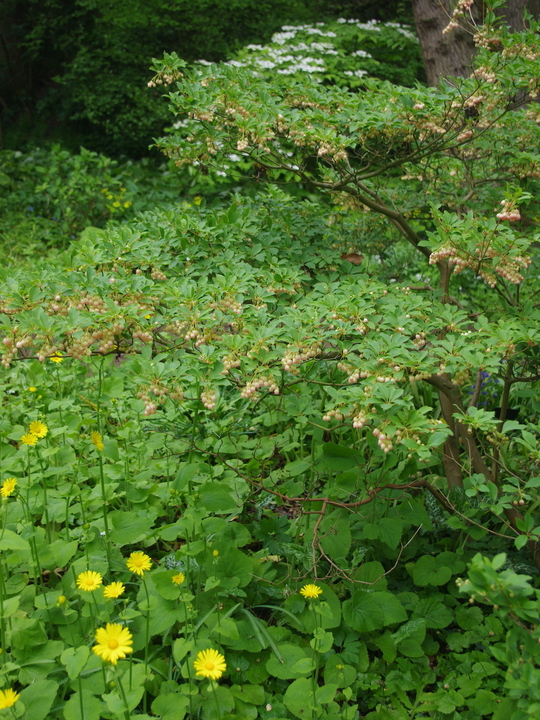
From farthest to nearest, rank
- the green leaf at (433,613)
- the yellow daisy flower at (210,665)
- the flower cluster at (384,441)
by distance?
the green leaf at (433,613), the flower cluster at (384,441), the yellow daisy flower at (210,665)

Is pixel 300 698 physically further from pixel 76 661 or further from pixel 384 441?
pixel 384 441

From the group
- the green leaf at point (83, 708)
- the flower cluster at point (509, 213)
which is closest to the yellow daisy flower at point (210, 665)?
the green leaf at point (83, 708)

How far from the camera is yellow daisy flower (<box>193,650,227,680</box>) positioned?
1490mm

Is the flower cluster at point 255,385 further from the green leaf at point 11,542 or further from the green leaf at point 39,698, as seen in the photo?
the green leaf at point 39,698

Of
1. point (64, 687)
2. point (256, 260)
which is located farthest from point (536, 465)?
point (64, 687)

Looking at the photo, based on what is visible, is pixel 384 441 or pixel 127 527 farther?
pixel 127 527

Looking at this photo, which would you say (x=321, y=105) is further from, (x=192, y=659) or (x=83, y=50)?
(x=83, y=50)

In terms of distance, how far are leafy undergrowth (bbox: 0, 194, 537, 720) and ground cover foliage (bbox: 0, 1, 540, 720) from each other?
10mm

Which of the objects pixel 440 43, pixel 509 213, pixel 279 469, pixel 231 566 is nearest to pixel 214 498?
pixel 231 566

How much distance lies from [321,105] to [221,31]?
22.8ft

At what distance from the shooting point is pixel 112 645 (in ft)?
4.52

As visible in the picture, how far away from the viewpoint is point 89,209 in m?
6.83

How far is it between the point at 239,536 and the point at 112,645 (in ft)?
2.84

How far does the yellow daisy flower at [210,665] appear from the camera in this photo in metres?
1.49
